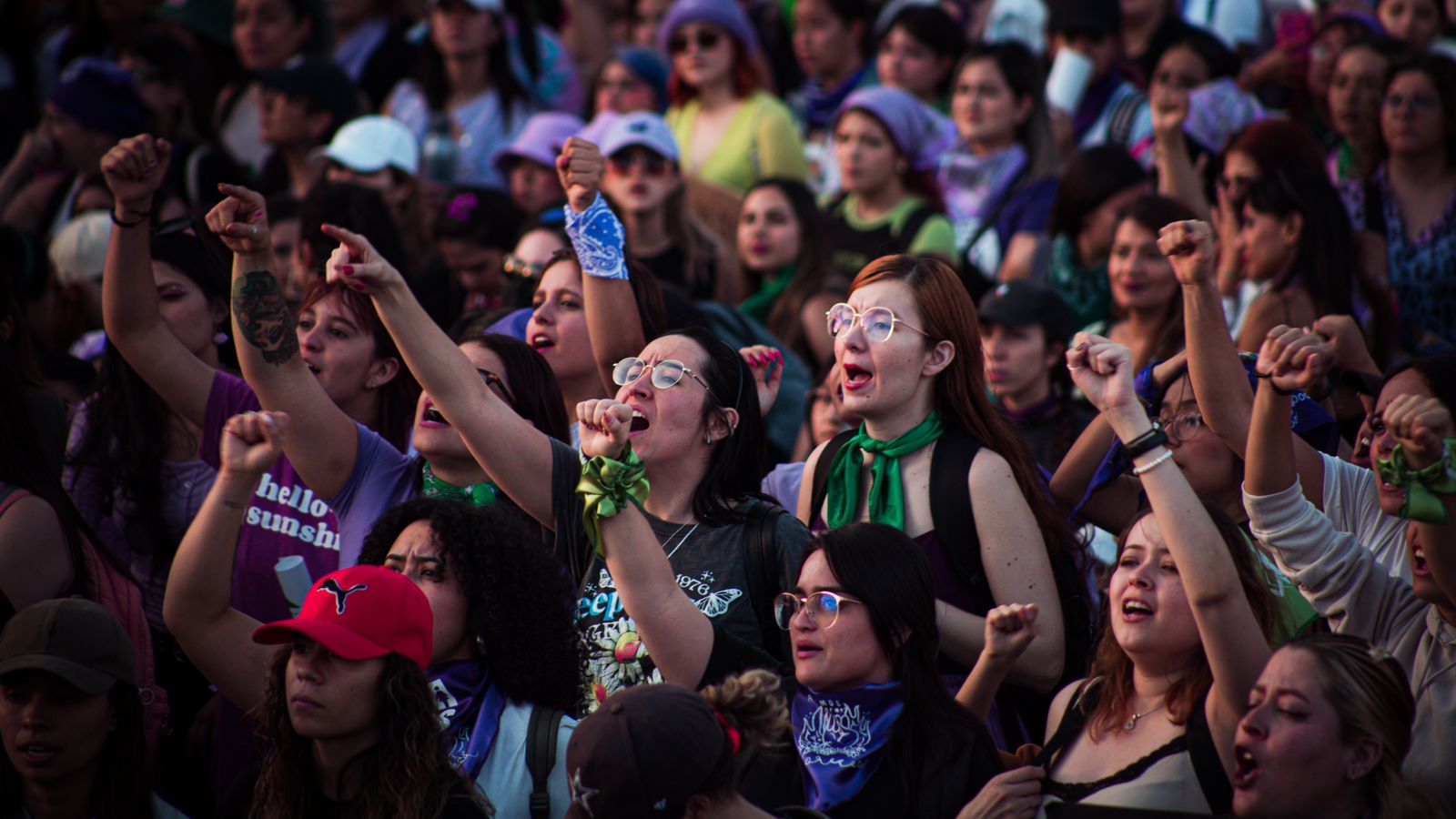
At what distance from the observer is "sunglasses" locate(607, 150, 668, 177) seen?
739 cm

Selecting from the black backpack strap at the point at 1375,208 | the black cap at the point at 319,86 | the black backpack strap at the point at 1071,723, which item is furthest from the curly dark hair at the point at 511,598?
the black cap at the point at 319,86

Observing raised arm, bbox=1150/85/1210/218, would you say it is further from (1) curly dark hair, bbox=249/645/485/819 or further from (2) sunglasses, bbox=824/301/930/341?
(1) curly dark hair, bbox=249/645/485/819

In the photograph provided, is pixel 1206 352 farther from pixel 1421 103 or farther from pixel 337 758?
pixel 1421 103

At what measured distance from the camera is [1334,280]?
5.96 metres

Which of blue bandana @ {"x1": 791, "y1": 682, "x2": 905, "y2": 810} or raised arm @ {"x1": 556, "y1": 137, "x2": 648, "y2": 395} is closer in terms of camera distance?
blue bandana @ {"x1": 791, "y1": 682, "x2": 905, "y2": 810}

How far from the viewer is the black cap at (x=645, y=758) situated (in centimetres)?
306

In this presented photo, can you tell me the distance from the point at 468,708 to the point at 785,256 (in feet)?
12.9

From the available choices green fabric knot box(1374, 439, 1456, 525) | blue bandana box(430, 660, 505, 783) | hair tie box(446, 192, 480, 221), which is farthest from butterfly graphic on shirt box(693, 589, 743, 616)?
hair tie box(446, 192, 480, 221)

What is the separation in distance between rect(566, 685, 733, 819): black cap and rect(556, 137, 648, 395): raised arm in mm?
1820

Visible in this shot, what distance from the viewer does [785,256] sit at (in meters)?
7.31

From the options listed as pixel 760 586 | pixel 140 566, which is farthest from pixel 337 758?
pixel 140 566

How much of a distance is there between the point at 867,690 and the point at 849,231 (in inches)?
172

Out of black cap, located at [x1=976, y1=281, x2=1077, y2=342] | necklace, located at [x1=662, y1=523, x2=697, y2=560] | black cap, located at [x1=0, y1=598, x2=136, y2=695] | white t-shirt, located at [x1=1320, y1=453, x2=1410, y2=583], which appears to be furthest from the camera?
black cap, located at [x1=976, y1=281, x2=1077, y2=342]

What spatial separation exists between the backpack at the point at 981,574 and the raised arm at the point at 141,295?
227 centimetres
